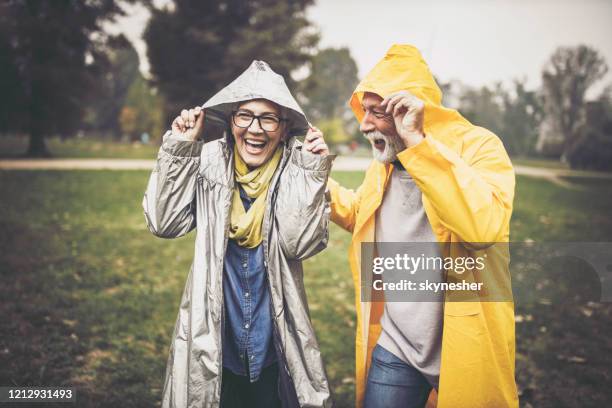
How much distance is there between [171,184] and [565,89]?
17.4 metres

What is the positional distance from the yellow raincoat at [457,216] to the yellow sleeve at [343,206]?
0.37ft

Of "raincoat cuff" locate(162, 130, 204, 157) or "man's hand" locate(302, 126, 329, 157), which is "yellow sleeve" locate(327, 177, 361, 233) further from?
"raincoat cuff" locate(162, 130, 204, 157)

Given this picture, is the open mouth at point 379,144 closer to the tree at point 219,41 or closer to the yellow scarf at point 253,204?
the yellow scarf at point 253,204

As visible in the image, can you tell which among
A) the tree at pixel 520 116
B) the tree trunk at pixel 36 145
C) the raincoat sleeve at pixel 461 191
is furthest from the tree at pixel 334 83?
the raincoat sleeve at pixel 461 191

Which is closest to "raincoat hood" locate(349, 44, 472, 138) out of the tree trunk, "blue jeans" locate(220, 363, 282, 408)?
"blue jeans" locate(220, 363, 282, 408)

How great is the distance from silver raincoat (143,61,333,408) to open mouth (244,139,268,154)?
15 cm

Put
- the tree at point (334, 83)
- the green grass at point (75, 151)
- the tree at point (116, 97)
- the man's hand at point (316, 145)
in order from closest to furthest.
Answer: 1. the man's hand at point (316, 145)
2. the green grass at point (75, 151)
3. the tree at point (334, 83)
4. the tree at point (116, 97)

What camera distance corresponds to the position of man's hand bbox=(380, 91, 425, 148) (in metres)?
1.79

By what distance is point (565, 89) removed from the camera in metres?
14.9

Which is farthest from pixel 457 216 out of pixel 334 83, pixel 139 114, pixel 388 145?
pixel 334 83

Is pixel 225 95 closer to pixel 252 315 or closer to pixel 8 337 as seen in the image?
pixel 252 315

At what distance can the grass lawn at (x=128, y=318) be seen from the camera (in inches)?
137

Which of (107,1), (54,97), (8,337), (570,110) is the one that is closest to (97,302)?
(8,337)

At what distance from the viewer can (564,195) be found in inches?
577
